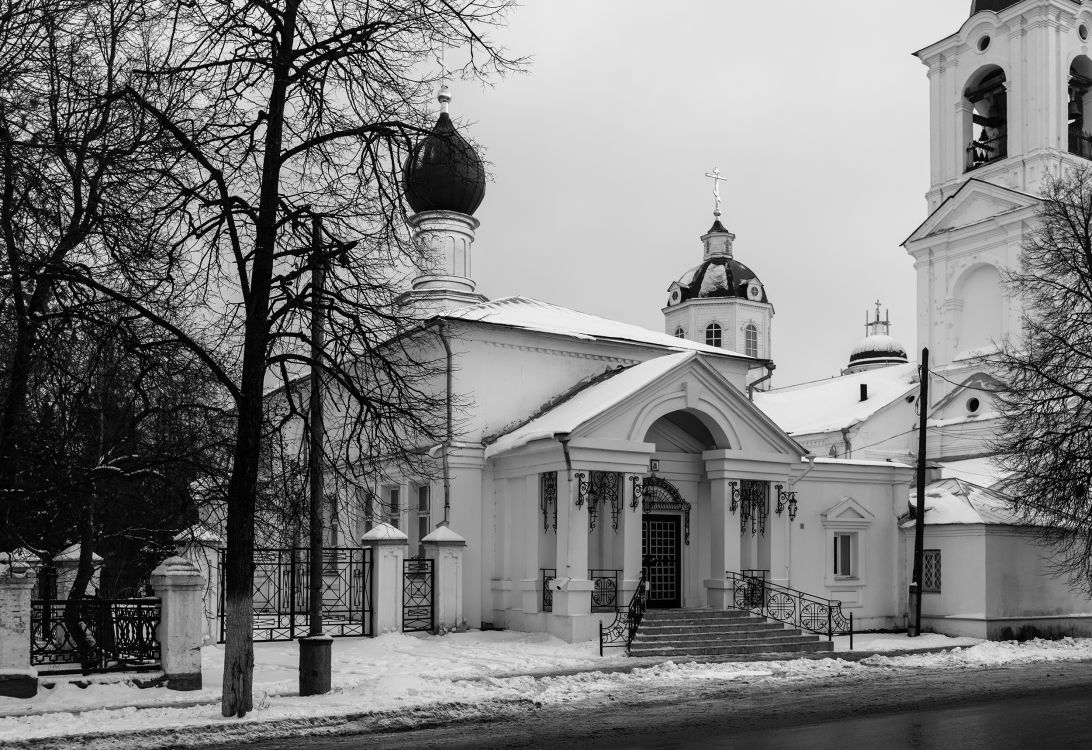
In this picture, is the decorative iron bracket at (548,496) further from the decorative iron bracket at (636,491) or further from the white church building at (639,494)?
the decorative iron bracket at (636,491)

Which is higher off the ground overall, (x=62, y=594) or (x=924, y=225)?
(x=924, y=225)

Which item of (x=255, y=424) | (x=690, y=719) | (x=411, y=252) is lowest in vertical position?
(x=690, y=719)

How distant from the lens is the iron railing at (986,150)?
133 feet

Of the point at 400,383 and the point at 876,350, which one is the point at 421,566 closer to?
the point at 400,383

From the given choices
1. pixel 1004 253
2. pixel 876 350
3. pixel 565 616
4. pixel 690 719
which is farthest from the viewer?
pixel 876 350

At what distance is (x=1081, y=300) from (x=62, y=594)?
785 inches

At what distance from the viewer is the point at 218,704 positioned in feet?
43.0

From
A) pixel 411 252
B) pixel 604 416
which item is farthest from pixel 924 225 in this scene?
pixel 411 252

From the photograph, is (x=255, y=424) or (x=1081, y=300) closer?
(x=255, y=424)

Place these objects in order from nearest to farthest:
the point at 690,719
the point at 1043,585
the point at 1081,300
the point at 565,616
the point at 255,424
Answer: the point at 255,424 < the point at 690,719 < the point at 565,616 < the point at 1081,300 < the point at 1043,585

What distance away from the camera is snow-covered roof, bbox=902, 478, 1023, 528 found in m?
24.5

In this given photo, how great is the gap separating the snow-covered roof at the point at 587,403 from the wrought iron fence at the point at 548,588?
2.48 metres

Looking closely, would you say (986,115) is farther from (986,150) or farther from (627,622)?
(627,622)

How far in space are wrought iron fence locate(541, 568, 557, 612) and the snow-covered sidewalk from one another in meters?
0.58
